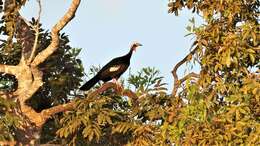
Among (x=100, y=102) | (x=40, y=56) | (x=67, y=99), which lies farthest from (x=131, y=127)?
(x=67, y=99)

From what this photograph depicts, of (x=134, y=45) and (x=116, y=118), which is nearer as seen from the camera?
(x=116, y=118)

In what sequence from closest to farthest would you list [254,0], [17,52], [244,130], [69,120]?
[244,130]
[254,0]
[69,120]
[17,52]

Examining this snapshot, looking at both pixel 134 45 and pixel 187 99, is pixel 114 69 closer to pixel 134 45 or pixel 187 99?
pixel 134 45

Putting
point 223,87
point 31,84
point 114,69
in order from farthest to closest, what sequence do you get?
point 114,69 < point 31,84 < point 223,87

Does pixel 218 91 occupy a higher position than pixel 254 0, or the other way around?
pixel 254 0

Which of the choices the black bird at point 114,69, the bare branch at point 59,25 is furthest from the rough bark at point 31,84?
the black bird at point 114,69

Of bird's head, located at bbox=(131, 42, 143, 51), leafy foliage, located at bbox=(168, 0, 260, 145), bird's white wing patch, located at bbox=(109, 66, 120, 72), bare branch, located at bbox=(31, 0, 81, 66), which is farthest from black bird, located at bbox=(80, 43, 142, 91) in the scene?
leafy foliage, located at bbox=(168, 0, 260, 145)

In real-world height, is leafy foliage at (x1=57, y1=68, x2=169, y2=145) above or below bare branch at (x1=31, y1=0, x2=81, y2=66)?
below

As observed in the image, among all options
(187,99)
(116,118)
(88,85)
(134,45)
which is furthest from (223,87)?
(134,45)

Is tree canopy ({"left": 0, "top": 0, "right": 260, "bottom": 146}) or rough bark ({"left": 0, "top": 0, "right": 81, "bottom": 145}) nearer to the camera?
tree canopy ({"left": 0, "top": 0, "right": 260, "bottom": 146})

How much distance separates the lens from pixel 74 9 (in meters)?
14.7

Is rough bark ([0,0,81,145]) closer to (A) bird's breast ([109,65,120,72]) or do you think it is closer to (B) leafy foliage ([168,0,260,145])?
(A) bird's breast ([109,65,120,72])

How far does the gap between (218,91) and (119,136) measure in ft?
15.4

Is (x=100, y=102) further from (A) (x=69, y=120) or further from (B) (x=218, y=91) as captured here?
(B) (x=218, y=91)
